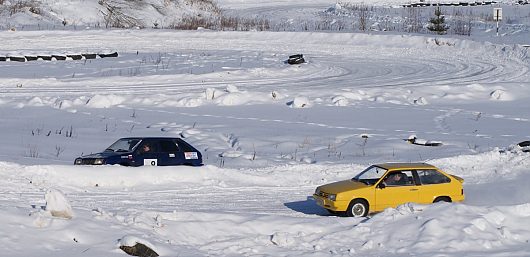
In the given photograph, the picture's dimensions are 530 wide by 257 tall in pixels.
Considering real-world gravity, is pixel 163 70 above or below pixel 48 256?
below

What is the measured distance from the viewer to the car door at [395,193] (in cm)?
1734

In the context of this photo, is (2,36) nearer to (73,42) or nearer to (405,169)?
(73,42)

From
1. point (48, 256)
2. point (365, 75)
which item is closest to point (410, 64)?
point (365, 75)

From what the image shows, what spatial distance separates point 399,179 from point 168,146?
6.36 meters

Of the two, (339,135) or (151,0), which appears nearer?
(339,135)

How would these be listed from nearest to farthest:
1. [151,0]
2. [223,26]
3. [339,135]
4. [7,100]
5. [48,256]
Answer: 1. [48,256]
2. [339,135]
3. [7,100]
4. [223,26]
5. [151,0]

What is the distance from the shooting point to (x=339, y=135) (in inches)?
1059

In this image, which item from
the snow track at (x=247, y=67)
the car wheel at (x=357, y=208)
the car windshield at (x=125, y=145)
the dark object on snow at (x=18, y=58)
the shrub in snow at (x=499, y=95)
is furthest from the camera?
the dark object on snow at (x=18, y=58)

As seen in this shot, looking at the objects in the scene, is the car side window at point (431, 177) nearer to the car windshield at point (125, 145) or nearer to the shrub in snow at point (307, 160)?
the shrub in snow at point (307, 160)

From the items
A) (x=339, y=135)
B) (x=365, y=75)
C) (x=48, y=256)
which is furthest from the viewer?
(x=365, y=75)

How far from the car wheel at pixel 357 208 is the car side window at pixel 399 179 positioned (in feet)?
2.28

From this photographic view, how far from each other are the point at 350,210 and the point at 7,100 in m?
18.7

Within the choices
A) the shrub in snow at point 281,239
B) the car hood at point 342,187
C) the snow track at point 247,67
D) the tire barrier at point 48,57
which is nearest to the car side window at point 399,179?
the car hood at point 342,187

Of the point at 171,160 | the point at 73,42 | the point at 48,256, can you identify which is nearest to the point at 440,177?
the point at 171,160
